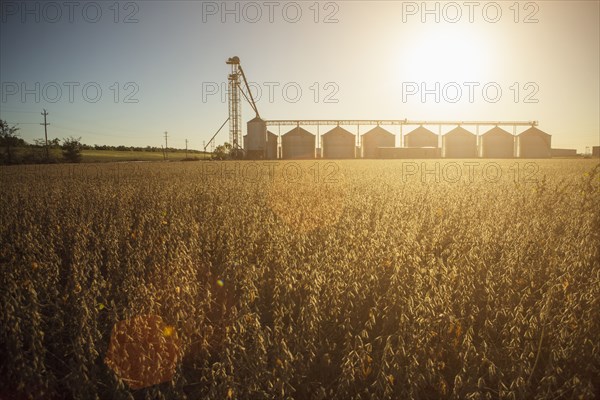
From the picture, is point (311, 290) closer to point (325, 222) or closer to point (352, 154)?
point (325, 222)

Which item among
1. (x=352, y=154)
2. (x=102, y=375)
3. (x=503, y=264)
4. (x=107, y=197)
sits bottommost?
(x=102, y=375)

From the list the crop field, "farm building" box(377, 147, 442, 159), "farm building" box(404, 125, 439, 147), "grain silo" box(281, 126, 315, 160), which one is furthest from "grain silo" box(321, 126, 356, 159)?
the crop field

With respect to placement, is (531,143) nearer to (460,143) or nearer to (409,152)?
(460,143)

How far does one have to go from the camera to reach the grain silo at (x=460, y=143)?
2331 inches

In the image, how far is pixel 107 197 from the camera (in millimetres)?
9500

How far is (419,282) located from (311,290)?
0.98 m

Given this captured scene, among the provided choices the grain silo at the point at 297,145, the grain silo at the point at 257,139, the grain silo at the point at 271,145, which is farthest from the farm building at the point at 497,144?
the grain silo at the point at 257,139

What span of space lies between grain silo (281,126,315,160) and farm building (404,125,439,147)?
1676 centimetres

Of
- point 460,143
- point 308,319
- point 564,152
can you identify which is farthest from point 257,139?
point 564,152

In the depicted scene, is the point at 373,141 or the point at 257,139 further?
the point at 373,141

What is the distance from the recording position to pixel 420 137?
2365 inches

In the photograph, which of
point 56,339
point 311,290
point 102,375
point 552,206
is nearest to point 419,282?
point 311,290

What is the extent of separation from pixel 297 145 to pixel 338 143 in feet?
22.5

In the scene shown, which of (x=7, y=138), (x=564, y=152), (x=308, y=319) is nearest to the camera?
(x=308, y=319)
